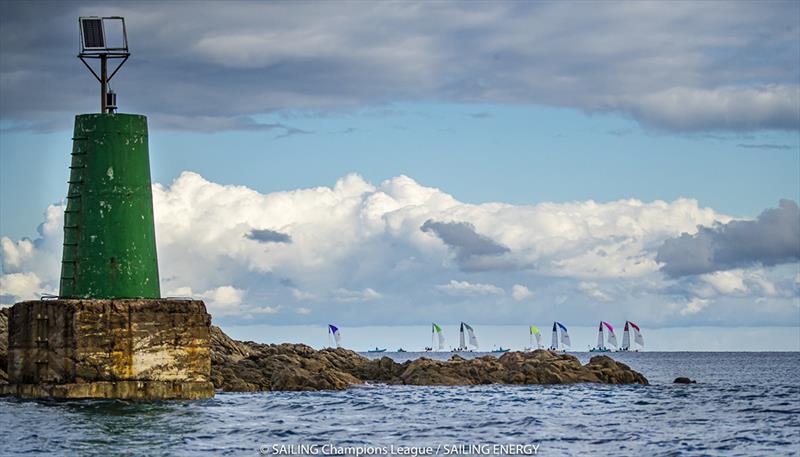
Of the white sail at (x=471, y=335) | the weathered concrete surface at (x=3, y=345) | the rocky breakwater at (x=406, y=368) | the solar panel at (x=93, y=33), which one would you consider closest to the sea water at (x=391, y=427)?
the weathered concrete surface at (x=3, y=345)

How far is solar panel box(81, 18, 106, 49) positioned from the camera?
4153 centimetres

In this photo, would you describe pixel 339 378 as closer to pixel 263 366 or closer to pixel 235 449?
pixel 263 366

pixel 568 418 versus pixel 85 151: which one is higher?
pixel 85 151

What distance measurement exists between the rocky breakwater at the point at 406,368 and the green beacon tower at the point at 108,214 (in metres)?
16.6

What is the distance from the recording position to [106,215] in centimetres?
3994

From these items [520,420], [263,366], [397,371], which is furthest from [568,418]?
[397,371]

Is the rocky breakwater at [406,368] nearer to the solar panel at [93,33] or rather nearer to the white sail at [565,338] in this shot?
the solar panel at [93,33]

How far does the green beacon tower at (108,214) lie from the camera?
3981cm

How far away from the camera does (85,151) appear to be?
40219mm

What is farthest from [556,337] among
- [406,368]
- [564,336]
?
[406,368]

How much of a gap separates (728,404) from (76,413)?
28.6 metres

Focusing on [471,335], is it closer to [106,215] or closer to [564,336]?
[564,336]

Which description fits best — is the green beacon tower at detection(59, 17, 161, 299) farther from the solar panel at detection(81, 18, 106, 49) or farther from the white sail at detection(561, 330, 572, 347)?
the white sail at detection(561, 330, 572, 347)

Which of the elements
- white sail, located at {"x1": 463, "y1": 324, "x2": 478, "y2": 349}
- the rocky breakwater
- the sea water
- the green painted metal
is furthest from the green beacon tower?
white sail, located at {"x1": 463, "y1": 324, "x2": 478, "y2": 349}
